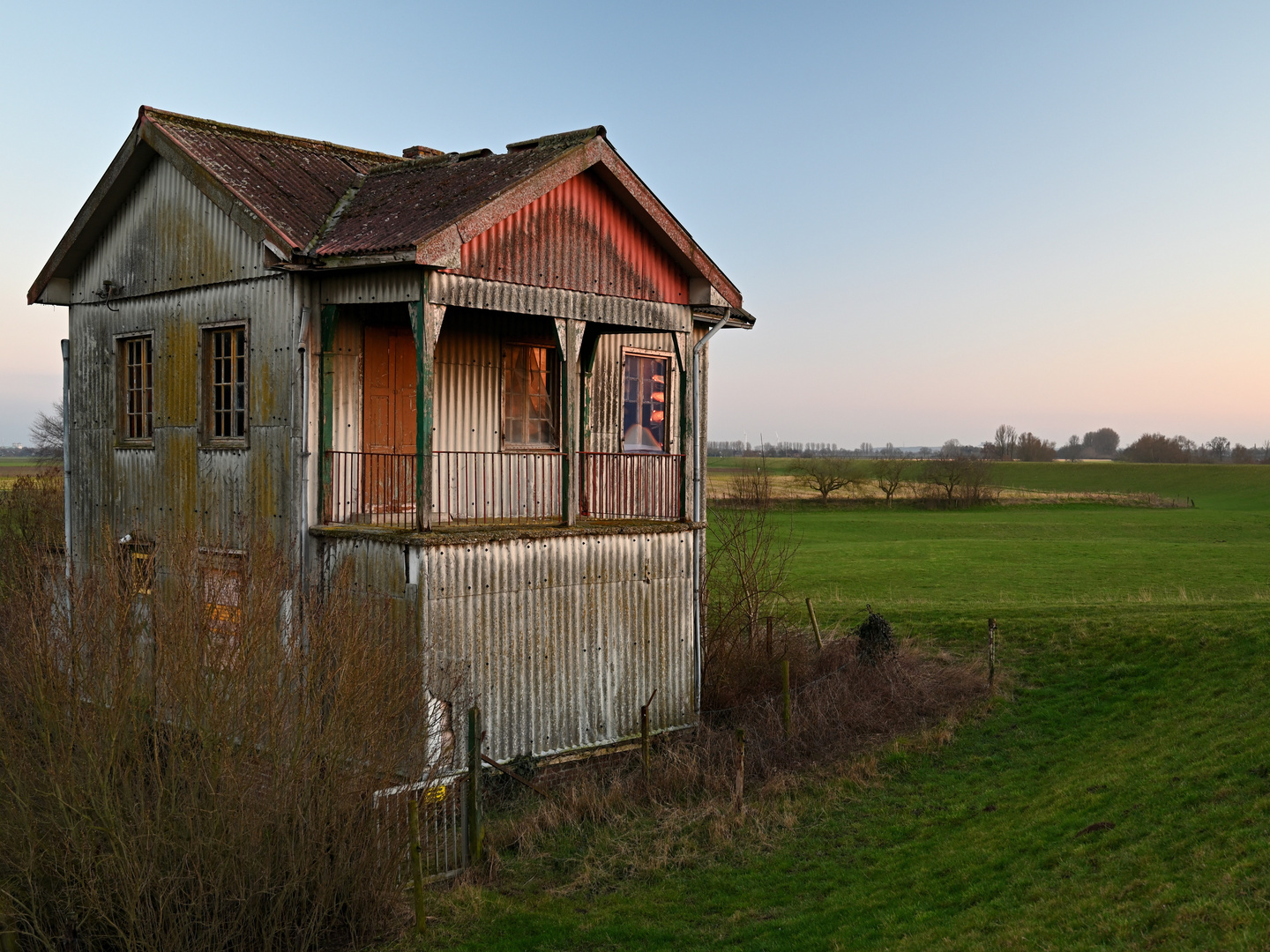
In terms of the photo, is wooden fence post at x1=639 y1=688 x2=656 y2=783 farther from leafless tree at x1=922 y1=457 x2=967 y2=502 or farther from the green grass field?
leafless tree at x1=922 y1=457 x2=967 y2=502

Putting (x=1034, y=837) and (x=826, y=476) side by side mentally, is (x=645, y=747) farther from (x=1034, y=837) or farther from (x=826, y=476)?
(x=826, y=476)

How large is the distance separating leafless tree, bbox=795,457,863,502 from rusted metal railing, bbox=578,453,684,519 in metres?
58.1

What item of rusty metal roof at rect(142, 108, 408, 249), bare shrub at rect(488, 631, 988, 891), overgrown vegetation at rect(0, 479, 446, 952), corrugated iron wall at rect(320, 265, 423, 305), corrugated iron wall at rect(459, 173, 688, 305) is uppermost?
rusty metal roof at rect(142, 108, 408, 249)

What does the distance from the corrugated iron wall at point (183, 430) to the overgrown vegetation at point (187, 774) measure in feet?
13.3

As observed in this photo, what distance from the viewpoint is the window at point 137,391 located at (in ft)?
57.2

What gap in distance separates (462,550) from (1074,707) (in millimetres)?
11415

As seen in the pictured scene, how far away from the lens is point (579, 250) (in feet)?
51.9

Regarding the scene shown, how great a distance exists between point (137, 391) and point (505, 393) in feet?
19.5

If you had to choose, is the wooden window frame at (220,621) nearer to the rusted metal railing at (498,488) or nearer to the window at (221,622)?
the window at (221,622)

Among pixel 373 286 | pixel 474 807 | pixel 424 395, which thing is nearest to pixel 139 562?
pixel 373 286

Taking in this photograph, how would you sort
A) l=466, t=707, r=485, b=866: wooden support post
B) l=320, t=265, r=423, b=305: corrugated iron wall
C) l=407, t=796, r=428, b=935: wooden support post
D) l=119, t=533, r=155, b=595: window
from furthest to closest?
1. l=320, t=265, r=423, b=305: corrugated iron wall
2. l=466, t=707, r=485, b=866: wooden support post
3. l=119, t=533, r=155, b=595: window
4. l=407, t=796, r=428, b=935: wooden support post

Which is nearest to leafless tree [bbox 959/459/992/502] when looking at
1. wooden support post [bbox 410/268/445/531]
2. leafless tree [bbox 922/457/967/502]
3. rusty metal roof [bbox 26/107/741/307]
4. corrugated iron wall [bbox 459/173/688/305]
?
leafless tree [bbox 922/457/967/502]

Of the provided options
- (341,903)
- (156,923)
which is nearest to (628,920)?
(341,903)

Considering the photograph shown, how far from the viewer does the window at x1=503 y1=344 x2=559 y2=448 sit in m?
17.7
